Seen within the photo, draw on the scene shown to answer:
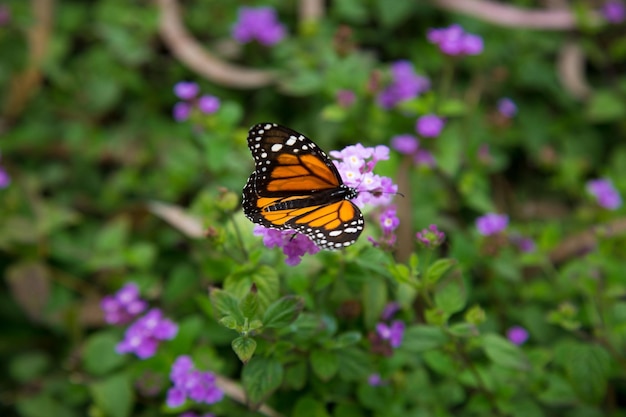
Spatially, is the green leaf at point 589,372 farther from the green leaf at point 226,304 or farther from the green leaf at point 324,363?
the green leaf at point 226,304

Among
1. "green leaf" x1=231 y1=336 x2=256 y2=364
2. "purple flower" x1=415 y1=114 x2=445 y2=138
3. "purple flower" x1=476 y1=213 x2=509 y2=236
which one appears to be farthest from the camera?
"purple flower" x1=415 y1=114 x2=445 y2=138

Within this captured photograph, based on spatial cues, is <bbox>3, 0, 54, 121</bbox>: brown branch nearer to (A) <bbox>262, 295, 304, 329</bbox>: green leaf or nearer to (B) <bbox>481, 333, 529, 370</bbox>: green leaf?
(A) <bbox>262, 295, 304, 329</bbox>: green leaf

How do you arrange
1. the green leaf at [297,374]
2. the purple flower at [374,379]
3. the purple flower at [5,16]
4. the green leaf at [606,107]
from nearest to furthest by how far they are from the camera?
1. the green leaf at [297,374]
2. the purple flower at [374,379]
3. the green leaf at [606,107]
4. the purple flower at [5,16]

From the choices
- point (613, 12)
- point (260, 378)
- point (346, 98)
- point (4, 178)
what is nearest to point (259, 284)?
point (260, 378)

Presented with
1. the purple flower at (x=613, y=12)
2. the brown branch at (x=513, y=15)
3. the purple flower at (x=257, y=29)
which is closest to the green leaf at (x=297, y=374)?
the purple flower at (x=257, y=29)

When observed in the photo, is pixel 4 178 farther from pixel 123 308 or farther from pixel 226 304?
pixel 226 304

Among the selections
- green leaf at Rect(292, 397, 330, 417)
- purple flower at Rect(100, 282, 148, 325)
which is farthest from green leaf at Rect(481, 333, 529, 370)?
purple flower at Rect(100, 282, 148, 325)
